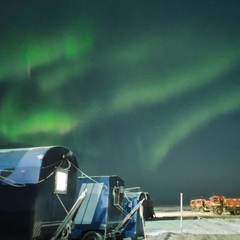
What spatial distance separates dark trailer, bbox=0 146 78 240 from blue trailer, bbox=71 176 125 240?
2704 millimetres

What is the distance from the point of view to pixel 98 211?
46.7 ft

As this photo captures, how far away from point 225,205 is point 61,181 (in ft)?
127

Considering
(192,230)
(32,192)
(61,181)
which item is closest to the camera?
(32,192)

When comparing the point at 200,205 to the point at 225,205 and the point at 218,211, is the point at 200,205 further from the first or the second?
the point at 225,205

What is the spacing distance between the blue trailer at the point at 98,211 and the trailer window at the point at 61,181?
1926 millimetres

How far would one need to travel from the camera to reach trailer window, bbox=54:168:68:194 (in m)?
11.4

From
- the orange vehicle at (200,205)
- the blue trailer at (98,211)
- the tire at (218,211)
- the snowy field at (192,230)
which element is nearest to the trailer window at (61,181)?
the blue trailer at (98,211)

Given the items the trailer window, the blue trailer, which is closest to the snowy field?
the blue trailer

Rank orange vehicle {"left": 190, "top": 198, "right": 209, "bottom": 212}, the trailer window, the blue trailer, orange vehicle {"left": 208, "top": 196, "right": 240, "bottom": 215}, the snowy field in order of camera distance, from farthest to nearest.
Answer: orange vehicle {"left": 190, "top": 198, "right": 209, "bottom": 212}
orange vehicle {"left": 208, "top": 196, "right": 240, "bottom": 215}
the snowy field
the blue trailer
the trailer window

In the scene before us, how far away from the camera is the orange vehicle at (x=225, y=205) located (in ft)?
→ 145

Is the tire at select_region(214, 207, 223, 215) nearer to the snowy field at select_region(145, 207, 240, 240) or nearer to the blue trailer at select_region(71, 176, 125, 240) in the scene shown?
the snowy field at select_region(145, 207, 240, 240)

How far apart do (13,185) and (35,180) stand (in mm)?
750

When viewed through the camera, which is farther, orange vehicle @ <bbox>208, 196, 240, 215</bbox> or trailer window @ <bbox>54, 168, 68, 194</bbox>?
orange vehicle @ <bbox>208, 196, 240, 215</bbox>

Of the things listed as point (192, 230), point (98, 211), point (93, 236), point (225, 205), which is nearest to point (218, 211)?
point (225, 205)
